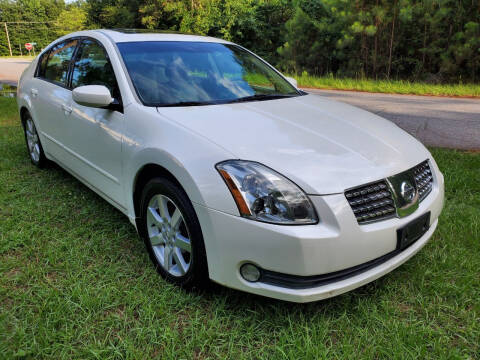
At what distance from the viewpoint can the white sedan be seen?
1.78 metres

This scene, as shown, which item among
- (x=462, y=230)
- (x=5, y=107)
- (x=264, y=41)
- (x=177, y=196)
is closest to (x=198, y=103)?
(x=177, y=196)

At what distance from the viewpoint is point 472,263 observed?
2463 mm

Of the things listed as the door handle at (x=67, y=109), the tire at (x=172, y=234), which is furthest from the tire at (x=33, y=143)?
the tire at (x=172, y=234)

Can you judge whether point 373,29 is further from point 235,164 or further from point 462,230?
point 235,164

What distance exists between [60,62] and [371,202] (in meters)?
3.17

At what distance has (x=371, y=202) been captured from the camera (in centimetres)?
188

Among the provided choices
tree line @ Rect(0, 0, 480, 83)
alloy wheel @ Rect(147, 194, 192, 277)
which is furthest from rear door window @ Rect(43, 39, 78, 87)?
tree line @ Rect(0, 0, 480, 83)

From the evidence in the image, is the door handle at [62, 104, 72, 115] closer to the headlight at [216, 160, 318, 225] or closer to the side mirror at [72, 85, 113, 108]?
the side mirror at [72, 85, 113, 108]

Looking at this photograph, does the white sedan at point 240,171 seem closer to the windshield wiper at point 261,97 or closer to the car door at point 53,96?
the windshield wiper at point 261,97

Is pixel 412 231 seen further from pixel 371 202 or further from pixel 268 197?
pixel 268 197

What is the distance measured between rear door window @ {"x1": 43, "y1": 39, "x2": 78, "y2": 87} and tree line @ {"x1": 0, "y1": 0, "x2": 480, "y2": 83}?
12494mm

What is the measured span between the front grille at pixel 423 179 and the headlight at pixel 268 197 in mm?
798

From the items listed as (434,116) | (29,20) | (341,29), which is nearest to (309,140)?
(434,116)

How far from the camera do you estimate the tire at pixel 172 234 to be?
2002 mm
